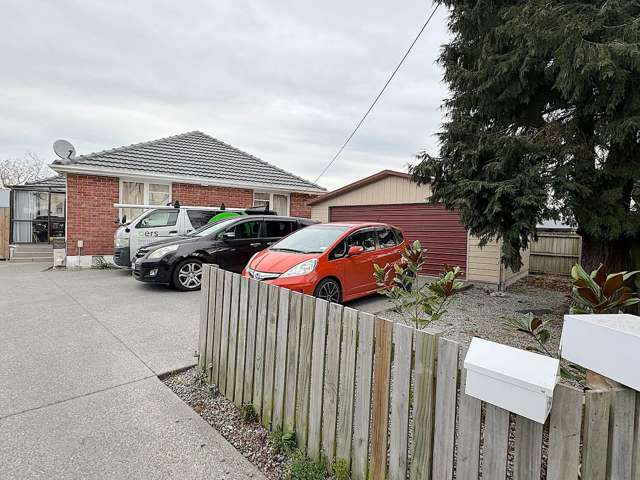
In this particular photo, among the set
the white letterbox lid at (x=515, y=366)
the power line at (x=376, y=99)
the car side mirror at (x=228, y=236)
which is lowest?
the white letterbox lid at (x=515, y=366)

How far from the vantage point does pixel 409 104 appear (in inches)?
439

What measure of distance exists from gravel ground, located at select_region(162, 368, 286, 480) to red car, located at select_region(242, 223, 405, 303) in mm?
2272

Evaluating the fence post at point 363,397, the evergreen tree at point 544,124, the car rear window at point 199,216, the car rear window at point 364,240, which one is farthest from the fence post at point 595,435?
the car rear window at point 199,216

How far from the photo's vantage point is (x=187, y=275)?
7883mm

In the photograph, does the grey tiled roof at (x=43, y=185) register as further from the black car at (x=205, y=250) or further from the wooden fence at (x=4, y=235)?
the black car at (x=205, y=250)

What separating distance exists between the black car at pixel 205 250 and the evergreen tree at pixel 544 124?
446 cm

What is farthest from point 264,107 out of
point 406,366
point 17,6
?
point 406,366

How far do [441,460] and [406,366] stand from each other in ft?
1.48

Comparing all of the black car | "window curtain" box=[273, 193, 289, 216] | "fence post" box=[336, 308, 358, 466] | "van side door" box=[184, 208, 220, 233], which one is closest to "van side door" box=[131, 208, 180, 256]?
"van side door" box=[184, 208, 220, 233]

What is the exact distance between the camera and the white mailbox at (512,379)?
124 centimetres

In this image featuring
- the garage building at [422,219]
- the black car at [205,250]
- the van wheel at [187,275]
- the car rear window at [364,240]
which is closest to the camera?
the car rear window at [364,240]

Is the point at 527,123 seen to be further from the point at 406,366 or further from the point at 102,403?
the point at 102,403

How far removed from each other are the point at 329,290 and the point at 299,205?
10.0 meters

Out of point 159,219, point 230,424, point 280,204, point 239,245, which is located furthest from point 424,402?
point 280,204
